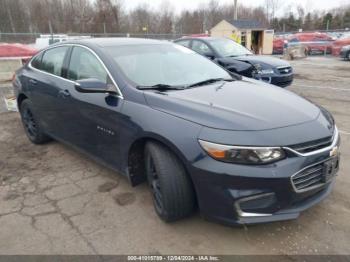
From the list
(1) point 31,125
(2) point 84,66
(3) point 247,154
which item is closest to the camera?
(3) point 247,154

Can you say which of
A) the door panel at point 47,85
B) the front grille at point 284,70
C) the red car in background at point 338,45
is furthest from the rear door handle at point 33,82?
the red car in background at point 338,45

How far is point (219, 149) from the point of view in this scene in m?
2.36

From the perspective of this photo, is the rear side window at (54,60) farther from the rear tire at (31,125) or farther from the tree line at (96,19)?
the tree line at (96,19)

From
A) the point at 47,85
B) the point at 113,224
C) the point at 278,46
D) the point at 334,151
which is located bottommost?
the point at 278,46

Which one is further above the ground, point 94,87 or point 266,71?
point 94,87

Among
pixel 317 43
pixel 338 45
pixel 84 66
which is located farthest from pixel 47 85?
pixel 317 43

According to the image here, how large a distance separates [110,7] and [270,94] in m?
43.8

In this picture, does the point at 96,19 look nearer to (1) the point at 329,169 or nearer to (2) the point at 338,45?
(2) the point at 338,45

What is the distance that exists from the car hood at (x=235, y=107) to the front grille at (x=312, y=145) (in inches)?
7.7

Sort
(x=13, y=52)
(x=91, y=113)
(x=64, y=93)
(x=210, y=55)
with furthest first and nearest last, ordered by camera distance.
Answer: (x=13, y=52), (x=210, y=55), (x=64, y=93), (x=91, y=113)

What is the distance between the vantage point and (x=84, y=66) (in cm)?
367

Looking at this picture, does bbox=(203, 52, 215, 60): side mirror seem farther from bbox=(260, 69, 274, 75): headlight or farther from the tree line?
the tree line

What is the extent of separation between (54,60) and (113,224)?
242cm

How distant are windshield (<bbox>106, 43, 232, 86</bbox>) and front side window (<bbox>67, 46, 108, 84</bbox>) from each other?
0.19 metres
